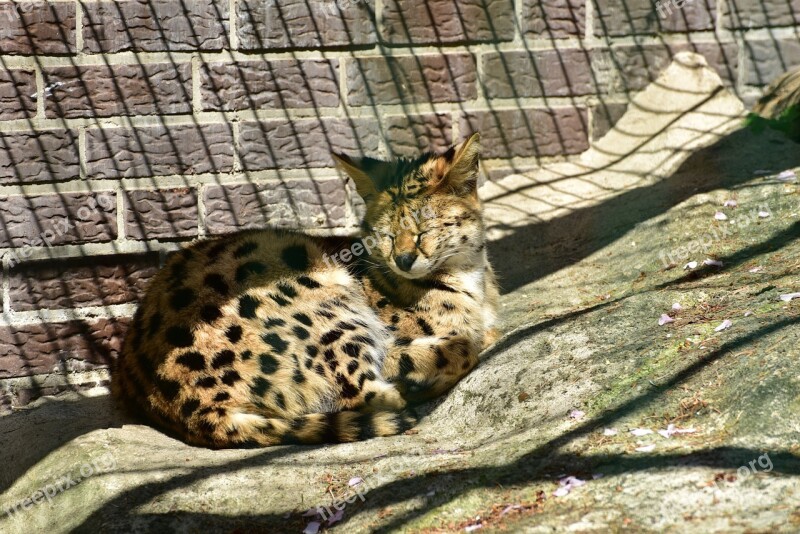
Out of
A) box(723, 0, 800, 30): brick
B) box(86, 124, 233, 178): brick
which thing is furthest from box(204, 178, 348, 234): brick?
box(723, 0, 800, 30): brick

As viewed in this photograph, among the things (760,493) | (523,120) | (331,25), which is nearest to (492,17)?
(523,120)

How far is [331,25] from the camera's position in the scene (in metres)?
4.21

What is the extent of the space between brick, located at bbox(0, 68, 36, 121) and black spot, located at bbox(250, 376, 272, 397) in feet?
5.58

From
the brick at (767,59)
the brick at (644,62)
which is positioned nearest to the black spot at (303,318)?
the brick at (644,62)

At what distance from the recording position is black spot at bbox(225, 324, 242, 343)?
330 cm

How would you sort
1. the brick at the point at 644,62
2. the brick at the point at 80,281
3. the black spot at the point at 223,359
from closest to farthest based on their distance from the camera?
the black spot at the point at 223,359, the brick at the point at 80,281, the brick at the point at 644,62

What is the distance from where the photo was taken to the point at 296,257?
3.70 meters

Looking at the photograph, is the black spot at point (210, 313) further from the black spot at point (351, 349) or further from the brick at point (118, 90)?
the brick at point (118, 90)

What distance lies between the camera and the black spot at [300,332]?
11.2 ft

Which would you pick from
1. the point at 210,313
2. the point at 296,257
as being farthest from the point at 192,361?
the point at 296,257

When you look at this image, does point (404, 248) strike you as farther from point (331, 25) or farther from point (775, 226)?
point (775, 226)

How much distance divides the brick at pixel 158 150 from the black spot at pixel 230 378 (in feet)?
4.21

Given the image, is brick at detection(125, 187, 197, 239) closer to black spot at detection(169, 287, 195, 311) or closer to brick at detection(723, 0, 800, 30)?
black spot at detection(169, 287, 195, 311)

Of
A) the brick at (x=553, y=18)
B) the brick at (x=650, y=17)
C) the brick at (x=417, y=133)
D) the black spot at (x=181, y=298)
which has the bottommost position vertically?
the black spot at (x=181, y=298)
